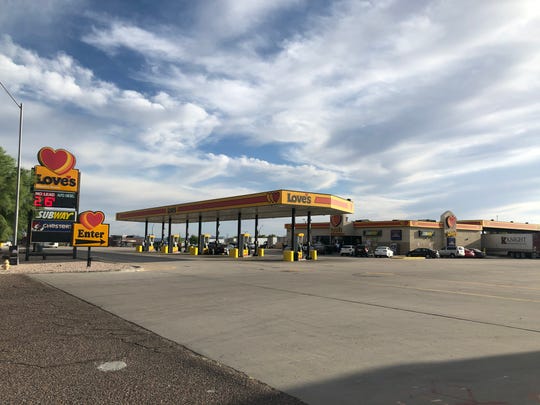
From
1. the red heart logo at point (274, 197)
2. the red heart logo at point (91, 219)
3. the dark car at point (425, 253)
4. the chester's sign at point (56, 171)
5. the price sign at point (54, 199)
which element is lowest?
the dark car at point (425, 253)

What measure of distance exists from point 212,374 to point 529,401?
3718 millimetres

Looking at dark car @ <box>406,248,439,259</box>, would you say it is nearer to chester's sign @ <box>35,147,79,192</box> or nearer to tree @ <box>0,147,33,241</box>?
chester's sign @ <box>35,147,79,192</box>

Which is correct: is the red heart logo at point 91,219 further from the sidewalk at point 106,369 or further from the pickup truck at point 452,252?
the pickup truck at point 452,252

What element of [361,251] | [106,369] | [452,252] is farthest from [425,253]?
[106,369]

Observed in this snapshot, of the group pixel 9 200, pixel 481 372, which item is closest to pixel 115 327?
pixel 481 372

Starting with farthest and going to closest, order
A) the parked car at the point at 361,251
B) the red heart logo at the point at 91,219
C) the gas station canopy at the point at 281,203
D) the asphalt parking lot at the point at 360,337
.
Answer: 1. the parked car at the point at 361,251
2. the gas station canopy at the point at 281,203
3. the red heart logo at the point at 91,219
4. the asphalt parking lot at the point at 360,337

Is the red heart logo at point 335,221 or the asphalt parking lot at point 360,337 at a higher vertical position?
the red heart logo at point 335,221

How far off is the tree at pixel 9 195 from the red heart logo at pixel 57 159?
1811 mm

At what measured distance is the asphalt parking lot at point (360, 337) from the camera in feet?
16.9

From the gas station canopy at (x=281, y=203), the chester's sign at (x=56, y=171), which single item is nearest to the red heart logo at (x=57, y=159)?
the chester's sign at (x=56, y=171)

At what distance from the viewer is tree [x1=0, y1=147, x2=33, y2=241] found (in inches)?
1064

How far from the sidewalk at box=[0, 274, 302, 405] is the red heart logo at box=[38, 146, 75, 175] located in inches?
952

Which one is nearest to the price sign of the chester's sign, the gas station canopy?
the chester's sign

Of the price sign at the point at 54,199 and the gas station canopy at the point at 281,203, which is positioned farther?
the gas station canopy at the point at 281,203
